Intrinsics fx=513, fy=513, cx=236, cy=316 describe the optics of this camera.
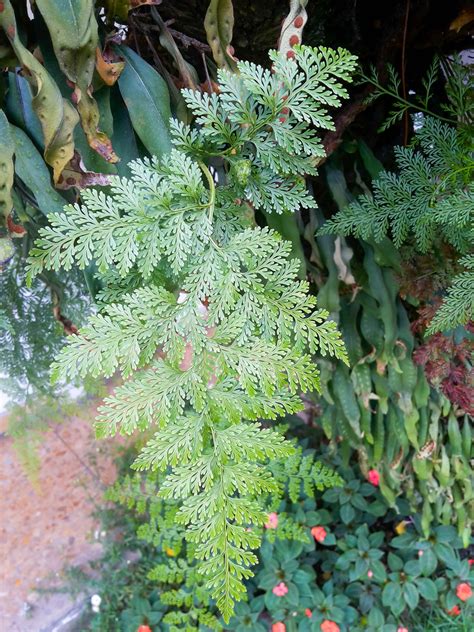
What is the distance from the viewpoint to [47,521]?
1759 mm

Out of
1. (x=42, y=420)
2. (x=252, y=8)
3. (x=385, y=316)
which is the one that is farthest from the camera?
(x=42, y=420)

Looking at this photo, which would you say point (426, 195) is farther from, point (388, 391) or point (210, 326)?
point (388, 391)

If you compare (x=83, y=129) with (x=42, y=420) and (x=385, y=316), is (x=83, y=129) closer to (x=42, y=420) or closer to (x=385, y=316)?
(x=385, y=316)

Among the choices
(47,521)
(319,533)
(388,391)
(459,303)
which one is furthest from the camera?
(47,521)

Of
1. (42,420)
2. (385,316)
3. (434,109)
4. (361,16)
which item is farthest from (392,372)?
(42,420)

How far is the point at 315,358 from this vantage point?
852mm

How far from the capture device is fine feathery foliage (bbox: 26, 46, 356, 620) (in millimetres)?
320

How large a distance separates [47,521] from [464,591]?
1.32 m

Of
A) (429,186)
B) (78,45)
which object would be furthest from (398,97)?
(78,45)

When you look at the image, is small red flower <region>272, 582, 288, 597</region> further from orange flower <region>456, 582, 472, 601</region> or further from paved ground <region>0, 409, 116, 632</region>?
paved ground <region>0, 409, 116, 632</region>

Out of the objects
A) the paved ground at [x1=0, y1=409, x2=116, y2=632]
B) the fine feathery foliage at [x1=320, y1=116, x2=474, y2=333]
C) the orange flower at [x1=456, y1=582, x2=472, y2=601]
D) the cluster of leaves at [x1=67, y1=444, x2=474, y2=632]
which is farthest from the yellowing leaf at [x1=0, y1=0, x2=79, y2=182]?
the orange flower at [x1=456, y1=582, x2=472, y2=601]

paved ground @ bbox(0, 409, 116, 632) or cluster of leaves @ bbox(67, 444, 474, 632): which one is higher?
paved ground @ bbox(0, 409, 116, 632)

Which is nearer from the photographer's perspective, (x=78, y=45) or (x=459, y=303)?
(x=78, y=45)

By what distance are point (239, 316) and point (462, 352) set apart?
50cm
